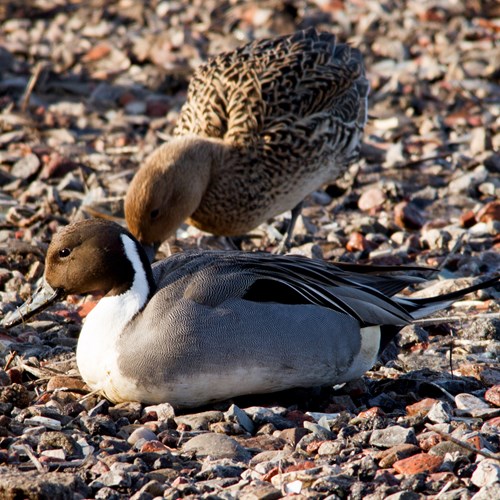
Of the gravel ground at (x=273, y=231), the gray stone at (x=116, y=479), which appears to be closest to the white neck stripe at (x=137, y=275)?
the gravel ground at (x=273, y=231)

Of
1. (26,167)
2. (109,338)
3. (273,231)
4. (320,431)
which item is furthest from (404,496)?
(26,167)

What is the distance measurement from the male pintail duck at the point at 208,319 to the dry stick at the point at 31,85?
424 cm

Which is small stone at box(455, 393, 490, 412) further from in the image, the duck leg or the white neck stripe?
the duck leg

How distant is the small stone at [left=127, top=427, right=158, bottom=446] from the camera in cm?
383

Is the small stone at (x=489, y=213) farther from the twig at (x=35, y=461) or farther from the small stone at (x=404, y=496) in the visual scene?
the twig at (x=35, y=461)

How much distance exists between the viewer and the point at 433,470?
11.3 ft

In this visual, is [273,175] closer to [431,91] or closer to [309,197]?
[309,197]

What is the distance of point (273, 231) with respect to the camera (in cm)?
694

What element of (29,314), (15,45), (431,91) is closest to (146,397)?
(29,314)

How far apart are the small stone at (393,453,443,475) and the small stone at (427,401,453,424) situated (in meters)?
0.41

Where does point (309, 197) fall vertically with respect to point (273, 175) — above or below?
below

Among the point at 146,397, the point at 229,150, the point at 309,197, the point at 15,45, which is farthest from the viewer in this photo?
the point at 15,45

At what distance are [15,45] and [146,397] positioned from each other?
21.4 feet

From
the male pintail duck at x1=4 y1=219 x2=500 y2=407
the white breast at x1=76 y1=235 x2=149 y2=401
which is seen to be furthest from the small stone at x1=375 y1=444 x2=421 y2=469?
the white breast at x1=76 y1=235 x2=149 y2=401
